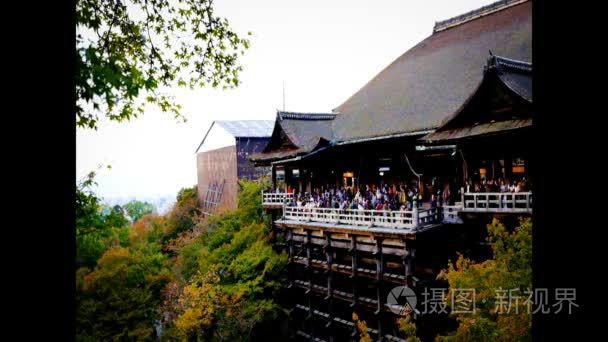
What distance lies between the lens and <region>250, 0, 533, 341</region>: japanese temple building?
46.1 feet

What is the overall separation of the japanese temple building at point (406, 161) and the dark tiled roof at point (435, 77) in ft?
0.28

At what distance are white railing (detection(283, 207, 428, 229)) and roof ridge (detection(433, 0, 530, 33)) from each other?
13.4 m

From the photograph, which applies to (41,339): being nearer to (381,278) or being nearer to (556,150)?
(556,150)

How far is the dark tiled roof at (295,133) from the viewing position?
886 inches

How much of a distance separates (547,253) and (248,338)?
19.7 m

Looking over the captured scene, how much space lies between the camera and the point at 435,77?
20.8 meters

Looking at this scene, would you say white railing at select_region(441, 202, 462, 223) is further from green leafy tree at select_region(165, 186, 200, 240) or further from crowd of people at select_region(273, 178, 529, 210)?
green leafy tree at select_region(165, 186, 200, 240)

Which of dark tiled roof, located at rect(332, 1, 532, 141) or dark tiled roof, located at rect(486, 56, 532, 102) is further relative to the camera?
Answer: dark tiled roof, located at rect(332, 1, 532, 141)

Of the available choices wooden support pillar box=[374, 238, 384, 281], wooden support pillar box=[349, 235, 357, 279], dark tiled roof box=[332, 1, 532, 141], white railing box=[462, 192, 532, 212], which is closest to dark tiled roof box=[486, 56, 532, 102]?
dark tiled roof box=[332, 1, 532, 141]

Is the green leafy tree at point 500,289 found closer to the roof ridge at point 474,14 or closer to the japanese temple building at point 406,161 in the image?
the japanese temple building at point 406,161

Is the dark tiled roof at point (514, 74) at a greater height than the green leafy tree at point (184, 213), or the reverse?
the dark tiled roof at point (514, 74)

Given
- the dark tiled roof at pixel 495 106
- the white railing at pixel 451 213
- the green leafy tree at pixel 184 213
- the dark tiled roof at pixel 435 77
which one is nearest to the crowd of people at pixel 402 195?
the white railing at pixel 451 213

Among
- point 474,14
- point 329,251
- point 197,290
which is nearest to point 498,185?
point 329,251

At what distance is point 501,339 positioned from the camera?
353 inches
